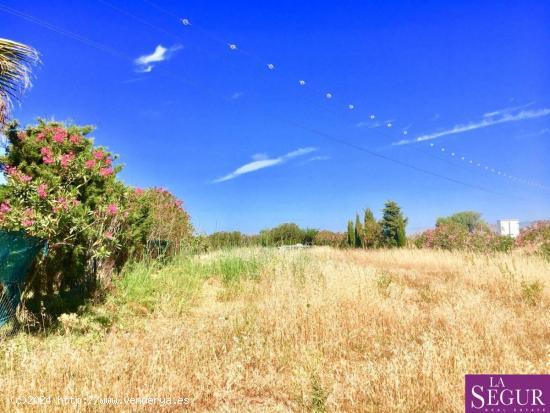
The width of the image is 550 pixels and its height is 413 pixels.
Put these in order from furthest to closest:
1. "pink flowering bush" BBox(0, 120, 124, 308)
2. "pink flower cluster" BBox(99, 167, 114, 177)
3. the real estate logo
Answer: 1. "pink flower cluster" BBox(99, 167, 114, 177)
2. "pink flowering bush" BBox(0, 120, 124, 308)
3. the real estate logo

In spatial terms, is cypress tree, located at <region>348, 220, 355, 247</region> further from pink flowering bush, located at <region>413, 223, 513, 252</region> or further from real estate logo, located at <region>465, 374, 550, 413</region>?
real estate logo, located at <region>465, 374, 550, 413</region>

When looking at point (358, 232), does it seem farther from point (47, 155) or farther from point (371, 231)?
point (47, 155)

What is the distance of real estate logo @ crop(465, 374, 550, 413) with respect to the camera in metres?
2.86

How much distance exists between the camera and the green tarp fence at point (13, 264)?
14.3ft

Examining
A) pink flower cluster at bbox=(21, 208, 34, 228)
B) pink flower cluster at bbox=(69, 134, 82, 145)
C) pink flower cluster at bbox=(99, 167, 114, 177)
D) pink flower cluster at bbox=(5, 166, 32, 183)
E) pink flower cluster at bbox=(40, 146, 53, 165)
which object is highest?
pink flower cluster at bbox=(69, 134, 82, 145)

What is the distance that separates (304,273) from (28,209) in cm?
482

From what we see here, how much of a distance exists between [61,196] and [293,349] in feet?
10.5

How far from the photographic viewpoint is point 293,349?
155 inches

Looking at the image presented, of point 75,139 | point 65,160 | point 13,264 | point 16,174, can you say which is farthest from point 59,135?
point 13,264

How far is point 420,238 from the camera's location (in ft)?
68.2

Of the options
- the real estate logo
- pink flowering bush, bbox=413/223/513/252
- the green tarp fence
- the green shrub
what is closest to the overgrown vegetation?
the green tarp fence

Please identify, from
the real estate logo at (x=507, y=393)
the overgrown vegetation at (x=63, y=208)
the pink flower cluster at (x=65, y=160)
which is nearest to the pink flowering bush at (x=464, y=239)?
the real estate logo at (x=507, y=393)

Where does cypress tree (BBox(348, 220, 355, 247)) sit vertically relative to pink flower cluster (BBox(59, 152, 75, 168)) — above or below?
above

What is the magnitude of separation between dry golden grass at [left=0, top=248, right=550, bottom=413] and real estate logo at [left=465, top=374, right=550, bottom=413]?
12cm
